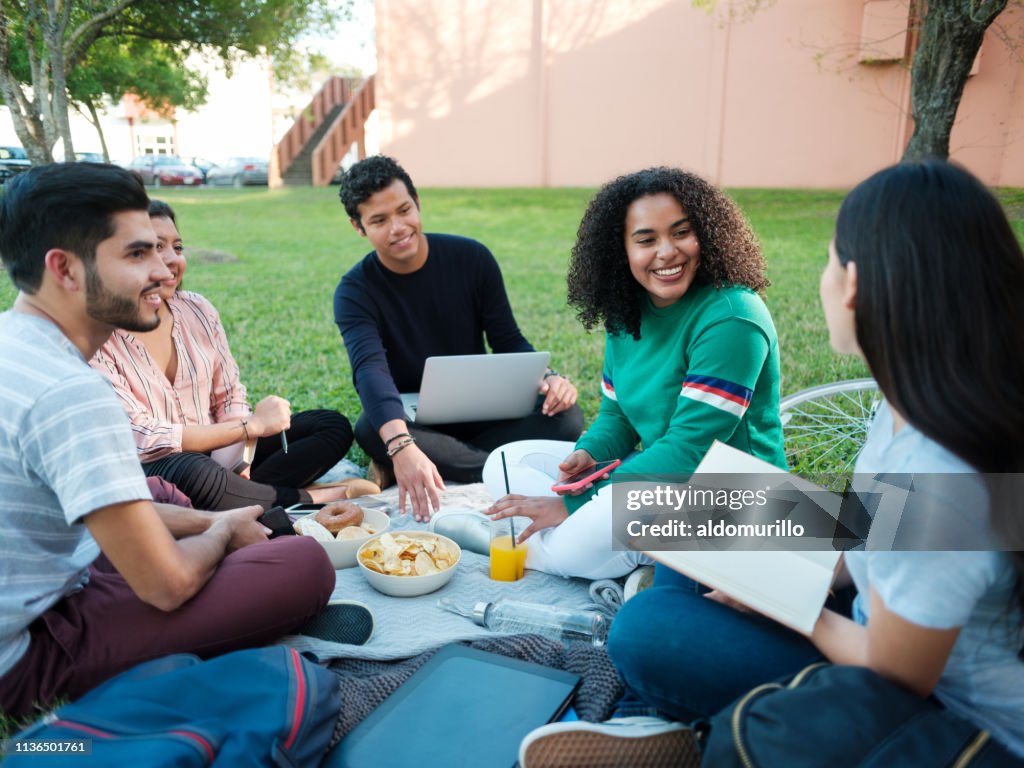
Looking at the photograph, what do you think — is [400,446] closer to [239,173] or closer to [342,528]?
[342,528]

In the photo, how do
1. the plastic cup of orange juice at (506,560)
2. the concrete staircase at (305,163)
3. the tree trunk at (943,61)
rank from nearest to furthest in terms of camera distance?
the plastic cup of orange juice at (506,560)
the tree trunk at (943,61)
the concrete staircase at (305,163)

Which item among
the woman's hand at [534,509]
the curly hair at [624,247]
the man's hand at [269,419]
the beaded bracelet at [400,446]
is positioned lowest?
the woman's hand at [534,509]

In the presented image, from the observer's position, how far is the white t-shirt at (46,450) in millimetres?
1523

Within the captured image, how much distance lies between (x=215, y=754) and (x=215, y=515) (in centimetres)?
81

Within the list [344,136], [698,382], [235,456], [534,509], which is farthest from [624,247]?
→ [344,136]

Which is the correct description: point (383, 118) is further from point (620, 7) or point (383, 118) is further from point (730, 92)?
point (730, 92)

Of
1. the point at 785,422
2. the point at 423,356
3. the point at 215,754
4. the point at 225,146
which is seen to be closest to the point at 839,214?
the point at 215,754

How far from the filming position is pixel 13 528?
1.62 metres

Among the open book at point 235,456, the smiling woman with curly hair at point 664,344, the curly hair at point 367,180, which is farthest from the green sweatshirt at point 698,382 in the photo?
the open book at point 235,456

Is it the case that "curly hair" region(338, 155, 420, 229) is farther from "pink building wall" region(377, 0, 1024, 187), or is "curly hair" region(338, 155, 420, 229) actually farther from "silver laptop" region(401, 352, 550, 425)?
"pink building wall" region(377, 0, 1024, 187)

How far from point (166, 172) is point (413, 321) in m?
23.9

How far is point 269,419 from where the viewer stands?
297cm

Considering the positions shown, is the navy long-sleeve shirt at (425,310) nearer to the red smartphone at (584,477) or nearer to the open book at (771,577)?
the red smartphone at (584,477)

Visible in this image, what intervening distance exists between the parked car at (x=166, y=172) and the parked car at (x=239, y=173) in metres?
0.49
